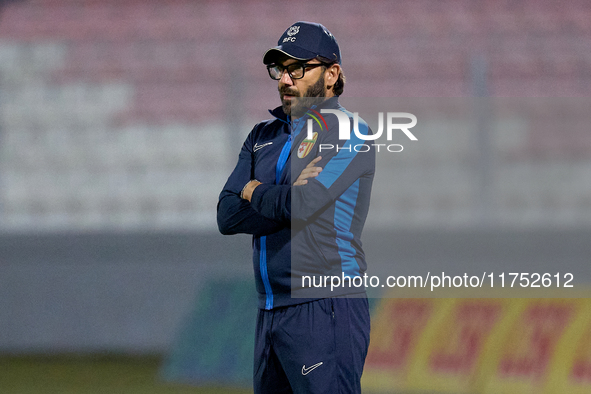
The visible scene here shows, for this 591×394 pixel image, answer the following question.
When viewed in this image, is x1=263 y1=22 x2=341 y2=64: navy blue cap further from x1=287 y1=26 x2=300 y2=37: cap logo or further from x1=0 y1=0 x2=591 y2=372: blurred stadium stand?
x1=0 y1=0 x2=591 y2=372: blurred stadium stand

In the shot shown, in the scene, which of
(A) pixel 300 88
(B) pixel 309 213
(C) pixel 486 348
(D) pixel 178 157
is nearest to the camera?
(B) pixel 309 213

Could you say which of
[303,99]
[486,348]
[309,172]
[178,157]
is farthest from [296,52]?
[178,157]

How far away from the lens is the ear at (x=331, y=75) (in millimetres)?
2141

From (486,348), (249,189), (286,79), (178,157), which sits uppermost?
(286,79)

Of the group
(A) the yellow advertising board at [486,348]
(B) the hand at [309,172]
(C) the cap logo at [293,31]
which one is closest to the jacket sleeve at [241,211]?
(B) the hand at [309,172]

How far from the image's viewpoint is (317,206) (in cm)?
199

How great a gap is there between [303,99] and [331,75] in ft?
0.39

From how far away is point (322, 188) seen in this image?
6.55 ft

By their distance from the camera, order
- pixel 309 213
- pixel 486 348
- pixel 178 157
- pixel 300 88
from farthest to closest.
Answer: pixel 178 157
pixel 486 348
pixel 300 88
pixel 309 213

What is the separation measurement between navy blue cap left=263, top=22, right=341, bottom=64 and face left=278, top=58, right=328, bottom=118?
0.03m

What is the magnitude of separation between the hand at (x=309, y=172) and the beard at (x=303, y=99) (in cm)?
16

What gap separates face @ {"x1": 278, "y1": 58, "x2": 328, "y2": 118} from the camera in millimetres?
2098

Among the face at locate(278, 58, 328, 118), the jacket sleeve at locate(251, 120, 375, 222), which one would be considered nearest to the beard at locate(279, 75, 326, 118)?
the face at locate(278, 58, 328, 118)

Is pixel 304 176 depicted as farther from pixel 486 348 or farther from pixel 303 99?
pixel 486 348
